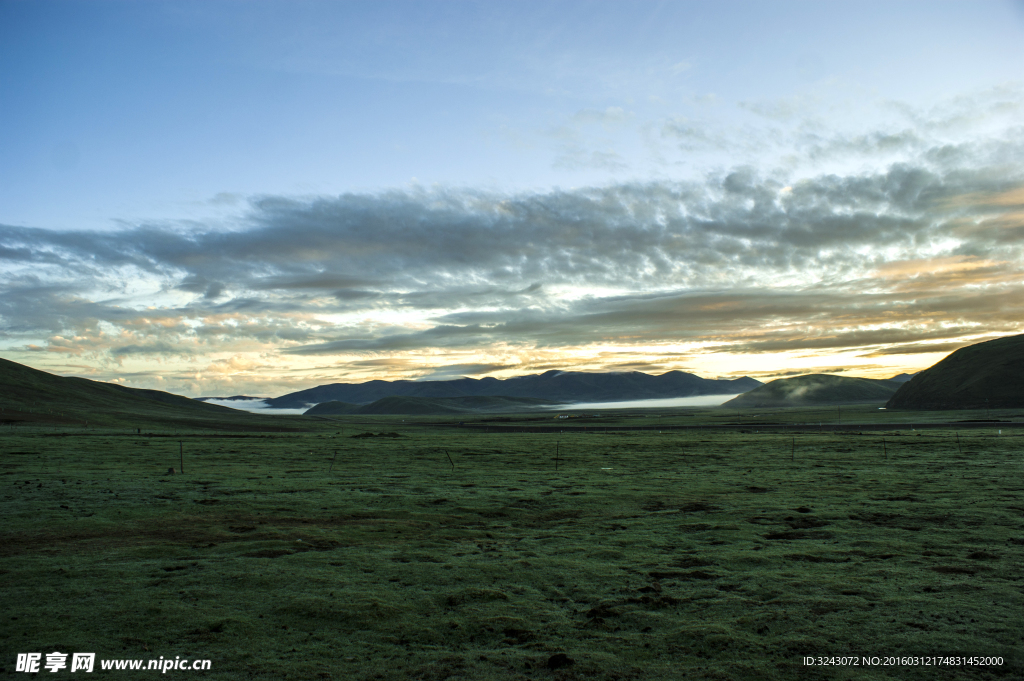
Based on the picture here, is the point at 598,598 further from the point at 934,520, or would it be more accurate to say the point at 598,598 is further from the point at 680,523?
the point at 934,520

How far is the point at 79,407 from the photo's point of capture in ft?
440

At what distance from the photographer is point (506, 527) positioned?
23156 mm

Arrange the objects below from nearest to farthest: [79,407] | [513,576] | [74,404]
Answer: [513,576], [79,407], [74,404]

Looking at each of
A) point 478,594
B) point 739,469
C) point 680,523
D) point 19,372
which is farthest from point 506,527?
point 19,372

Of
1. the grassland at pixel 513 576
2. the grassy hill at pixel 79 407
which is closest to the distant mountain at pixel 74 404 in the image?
the grassy hill at pixel 79 407

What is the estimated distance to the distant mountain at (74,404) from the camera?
334ft

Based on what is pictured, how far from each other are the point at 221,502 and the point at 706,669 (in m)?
25.1

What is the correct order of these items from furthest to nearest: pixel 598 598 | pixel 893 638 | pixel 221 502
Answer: pixel 221 502 → pixel 598 598 → pixel 893 638

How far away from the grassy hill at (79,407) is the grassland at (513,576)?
79756 mm

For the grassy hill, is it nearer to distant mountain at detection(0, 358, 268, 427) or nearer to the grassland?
distant mountain at detection(0, 358, 268, 427)

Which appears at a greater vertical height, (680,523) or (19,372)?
(19,372)

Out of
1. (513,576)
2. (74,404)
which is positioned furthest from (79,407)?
(513,576)

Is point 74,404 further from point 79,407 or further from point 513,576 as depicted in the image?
point 513,576

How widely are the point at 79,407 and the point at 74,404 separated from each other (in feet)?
27.5
